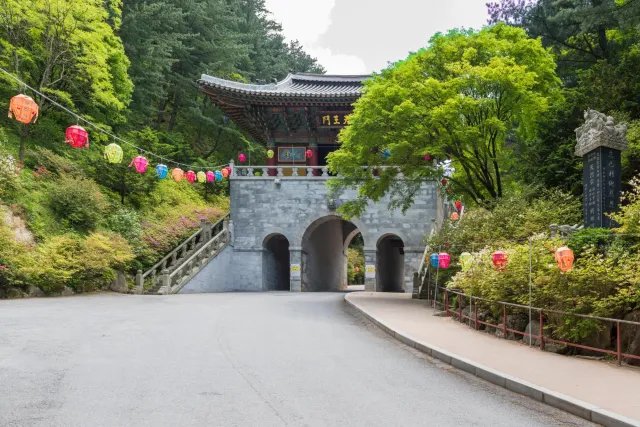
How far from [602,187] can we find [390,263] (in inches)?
1040

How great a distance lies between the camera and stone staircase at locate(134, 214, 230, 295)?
2355 centimetres

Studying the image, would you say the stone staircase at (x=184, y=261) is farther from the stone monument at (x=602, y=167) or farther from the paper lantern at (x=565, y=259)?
the paper lantern at (x=565, y=259)

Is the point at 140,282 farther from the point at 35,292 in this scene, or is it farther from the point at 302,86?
the point at 302,86

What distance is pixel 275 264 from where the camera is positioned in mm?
32219

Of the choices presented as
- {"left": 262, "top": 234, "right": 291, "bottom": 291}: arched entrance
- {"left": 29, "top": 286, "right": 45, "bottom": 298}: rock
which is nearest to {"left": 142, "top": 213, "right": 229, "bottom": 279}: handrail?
{"left": 262, "top": 234, "right": 291, "bottom": 291}: arched entrance

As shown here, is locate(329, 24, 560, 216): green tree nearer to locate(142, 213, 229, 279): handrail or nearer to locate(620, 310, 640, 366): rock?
locate(620, 310, 640, 366): rock

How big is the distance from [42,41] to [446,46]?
18159 millimetres

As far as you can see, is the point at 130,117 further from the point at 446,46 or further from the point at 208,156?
the point at 446,46

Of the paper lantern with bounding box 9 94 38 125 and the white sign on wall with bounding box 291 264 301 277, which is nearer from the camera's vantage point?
the paper lantern with bounding box 9 94 38 125

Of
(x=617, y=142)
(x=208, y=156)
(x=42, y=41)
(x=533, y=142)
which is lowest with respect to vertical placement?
(x=617, y=142)

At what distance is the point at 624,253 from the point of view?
8906mm

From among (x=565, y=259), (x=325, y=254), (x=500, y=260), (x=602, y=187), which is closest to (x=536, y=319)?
(x=500, y=260)

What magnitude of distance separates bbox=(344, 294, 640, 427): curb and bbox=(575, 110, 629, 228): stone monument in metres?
4.87

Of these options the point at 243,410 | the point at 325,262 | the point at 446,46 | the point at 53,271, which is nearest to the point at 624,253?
the point at 243,410
